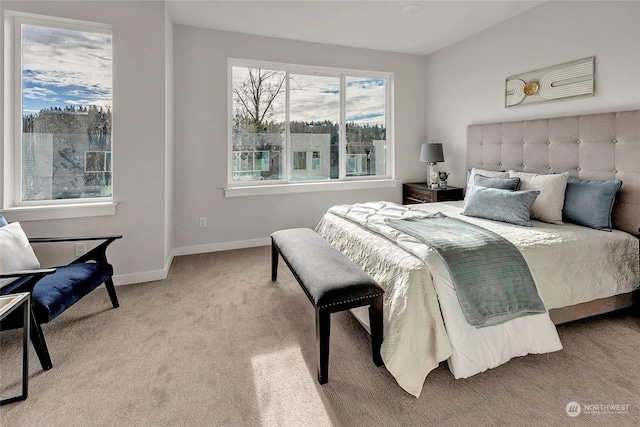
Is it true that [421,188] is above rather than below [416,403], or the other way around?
above

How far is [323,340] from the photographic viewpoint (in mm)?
1716

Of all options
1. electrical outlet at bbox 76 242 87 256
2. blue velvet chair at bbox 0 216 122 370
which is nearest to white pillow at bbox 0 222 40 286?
blue velvet chair at bbox 0 216 122 370

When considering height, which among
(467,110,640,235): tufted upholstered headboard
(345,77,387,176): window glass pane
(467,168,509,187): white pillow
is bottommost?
(467,168,509,187): white pillow

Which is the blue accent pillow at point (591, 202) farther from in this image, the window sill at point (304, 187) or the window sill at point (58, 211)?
the window sill at point (58, 211)

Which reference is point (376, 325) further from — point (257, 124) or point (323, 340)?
point (257, 124)

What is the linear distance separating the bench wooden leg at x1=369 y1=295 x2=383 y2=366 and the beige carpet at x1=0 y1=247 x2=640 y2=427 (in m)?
0.08

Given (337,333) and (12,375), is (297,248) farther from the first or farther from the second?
(12,375)

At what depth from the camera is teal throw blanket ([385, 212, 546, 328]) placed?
1.75 m

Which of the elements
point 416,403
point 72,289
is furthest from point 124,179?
point 416,403

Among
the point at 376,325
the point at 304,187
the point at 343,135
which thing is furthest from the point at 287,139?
the point at 376,325

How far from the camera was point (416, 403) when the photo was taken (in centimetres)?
160

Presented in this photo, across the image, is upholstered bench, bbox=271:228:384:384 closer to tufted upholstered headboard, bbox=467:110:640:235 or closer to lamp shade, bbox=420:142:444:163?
tufted upholstered headboard, bbox=467:110:640:235

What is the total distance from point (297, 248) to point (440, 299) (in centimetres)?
105

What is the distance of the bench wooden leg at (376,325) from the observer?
1.79 metres
